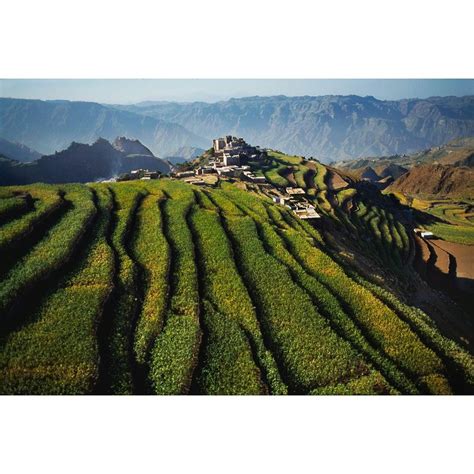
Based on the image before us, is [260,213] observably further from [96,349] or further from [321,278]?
[96,349]

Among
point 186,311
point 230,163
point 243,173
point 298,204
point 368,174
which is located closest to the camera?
point 186,311

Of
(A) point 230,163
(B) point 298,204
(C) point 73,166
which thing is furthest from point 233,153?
(C) point 73,166

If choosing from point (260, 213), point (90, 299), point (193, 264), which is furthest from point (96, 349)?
point (260, 213)

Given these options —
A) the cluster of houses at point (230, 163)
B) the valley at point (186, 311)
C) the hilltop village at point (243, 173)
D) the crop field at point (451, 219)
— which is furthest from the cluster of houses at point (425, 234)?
the valley at point (186, 311)

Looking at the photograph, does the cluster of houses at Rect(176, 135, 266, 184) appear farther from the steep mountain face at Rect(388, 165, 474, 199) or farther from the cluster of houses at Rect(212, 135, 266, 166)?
the steep mountain face at Rect(388, 165, 474, 199)

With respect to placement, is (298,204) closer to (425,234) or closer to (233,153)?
(425,234)

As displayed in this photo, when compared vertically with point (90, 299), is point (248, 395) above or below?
below

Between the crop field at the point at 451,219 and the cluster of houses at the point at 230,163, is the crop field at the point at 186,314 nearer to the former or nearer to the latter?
the cluster of houses at the point at 230,163
